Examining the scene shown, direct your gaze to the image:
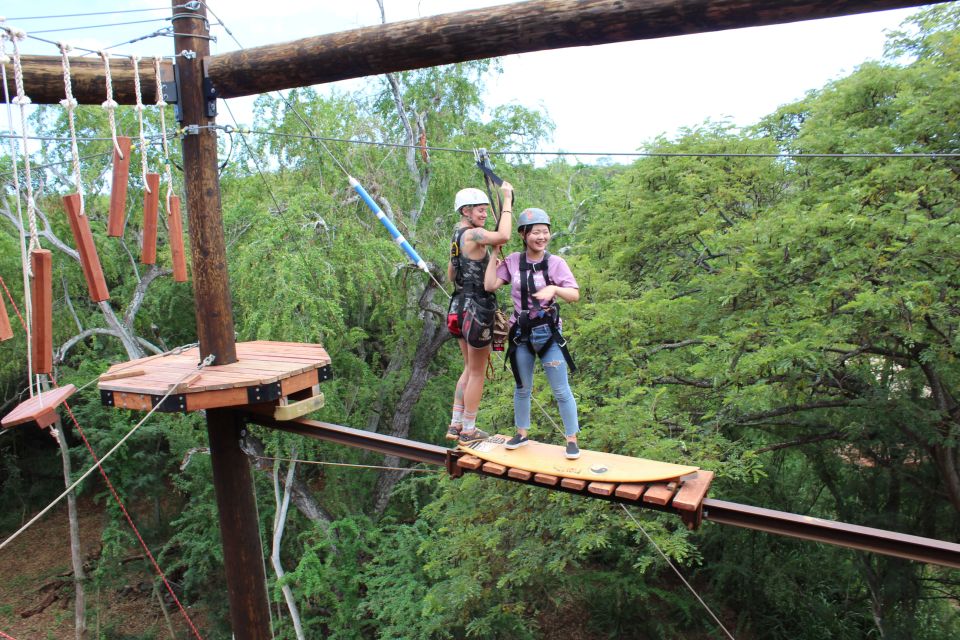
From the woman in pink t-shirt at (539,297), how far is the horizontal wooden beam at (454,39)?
37.8 inches

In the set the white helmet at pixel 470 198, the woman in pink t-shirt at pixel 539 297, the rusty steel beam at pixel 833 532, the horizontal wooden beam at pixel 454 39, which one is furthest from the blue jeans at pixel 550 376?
the horizontal wooden beam at pixel 454 39

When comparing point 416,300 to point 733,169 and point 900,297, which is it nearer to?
point 733,169

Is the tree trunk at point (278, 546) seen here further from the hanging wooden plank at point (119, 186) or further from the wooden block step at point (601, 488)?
the wooden block step at point (601, 488)

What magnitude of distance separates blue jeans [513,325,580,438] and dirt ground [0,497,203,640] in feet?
46.6

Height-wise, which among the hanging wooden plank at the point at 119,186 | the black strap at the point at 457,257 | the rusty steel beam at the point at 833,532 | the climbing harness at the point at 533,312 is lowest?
the rusty steel beam at the point at 833,532

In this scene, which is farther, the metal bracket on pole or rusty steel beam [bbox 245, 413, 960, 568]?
the metal bracket on pole

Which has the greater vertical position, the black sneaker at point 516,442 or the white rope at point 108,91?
the white rope at point 108,91

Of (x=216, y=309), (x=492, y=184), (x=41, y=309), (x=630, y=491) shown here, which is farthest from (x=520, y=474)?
(x=41, y=309)

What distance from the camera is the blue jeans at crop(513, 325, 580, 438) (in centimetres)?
410

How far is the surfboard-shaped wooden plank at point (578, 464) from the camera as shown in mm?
3664

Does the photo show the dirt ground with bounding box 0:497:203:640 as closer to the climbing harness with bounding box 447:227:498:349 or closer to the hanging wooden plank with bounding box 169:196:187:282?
the hanging wooden plank with bounding box 169:196:187:282

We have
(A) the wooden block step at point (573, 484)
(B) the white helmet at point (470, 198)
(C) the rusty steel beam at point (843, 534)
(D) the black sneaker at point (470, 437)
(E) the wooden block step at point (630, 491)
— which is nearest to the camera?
(C) the rusty steel beam at point (843, 534)

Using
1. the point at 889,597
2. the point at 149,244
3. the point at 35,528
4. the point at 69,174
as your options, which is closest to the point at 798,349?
the point at 149,244

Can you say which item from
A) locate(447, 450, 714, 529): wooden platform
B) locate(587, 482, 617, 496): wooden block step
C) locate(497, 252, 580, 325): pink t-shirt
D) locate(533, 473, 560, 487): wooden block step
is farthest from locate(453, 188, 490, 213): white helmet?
locate(587, 482, 617, 496): wooden block step
